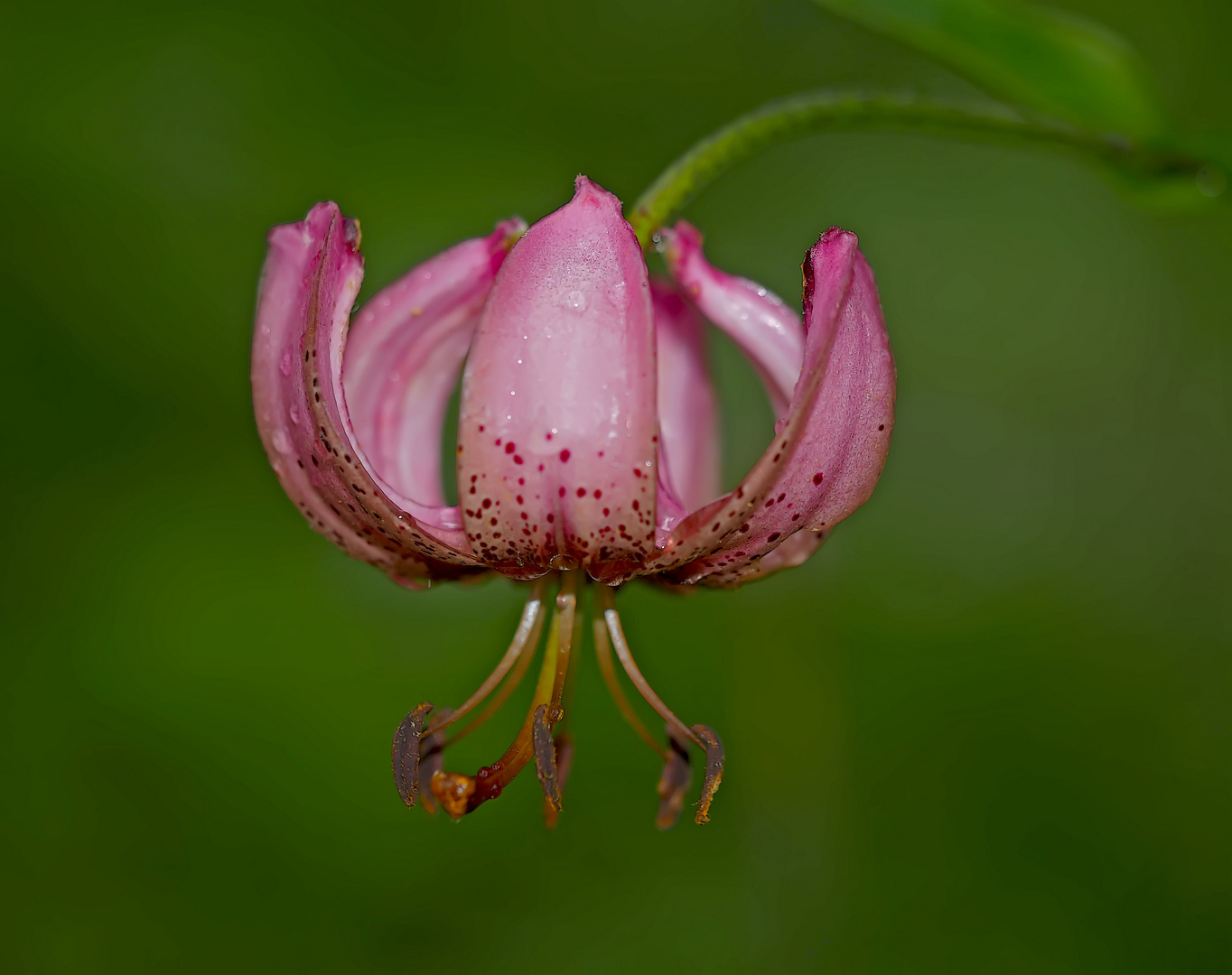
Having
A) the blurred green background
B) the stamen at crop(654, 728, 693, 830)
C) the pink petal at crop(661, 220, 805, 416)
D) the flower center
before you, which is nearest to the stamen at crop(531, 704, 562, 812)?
the flower center

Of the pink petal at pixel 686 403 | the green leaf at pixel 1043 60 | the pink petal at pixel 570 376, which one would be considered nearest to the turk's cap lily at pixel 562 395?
the pink petal at pixel 570 376

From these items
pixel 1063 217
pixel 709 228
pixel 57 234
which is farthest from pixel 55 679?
pixel 1063 217

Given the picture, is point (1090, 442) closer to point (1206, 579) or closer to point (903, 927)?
point (1206, 579)

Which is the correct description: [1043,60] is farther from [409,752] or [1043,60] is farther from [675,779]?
[409,752]

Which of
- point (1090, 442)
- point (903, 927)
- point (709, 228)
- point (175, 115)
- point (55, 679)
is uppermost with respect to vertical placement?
point (175, 115)

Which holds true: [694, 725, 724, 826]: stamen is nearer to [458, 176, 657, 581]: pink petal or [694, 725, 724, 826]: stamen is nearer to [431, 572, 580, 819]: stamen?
[431, 572, 580, 819]: stamen

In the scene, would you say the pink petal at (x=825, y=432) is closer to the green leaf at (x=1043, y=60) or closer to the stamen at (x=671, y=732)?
the stamen at (x=671, y=732)
